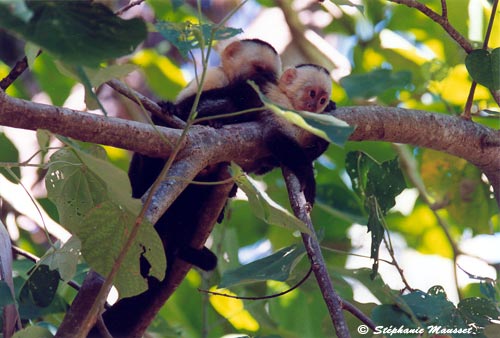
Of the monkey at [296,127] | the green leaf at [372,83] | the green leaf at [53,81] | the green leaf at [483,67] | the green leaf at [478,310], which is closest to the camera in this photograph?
the green leaf at [478,310]

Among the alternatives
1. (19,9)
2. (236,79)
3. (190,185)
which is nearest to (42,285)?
(190,185)

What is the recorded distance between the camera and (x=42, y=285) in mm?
2082

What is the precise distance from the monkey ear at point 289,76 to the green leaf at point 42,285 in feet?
5.73

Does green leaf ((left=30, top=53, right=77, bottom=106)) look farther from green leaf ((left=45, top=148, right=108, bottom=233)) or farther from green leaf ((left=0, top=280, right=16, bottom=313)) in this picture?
green leaf ((left=0, top=280, right=16, bottom=313))

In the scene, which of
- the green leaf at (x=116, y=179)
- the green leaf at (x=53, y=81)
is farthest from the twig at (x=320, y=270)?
the green leaf at (x=53, y=81)

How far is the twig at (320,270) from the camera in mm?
1683

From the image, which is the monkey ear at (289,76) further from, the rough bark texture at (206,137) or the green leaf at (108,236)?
the green leaf at (108,236)

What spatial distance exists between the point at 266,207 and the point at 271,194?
216cm

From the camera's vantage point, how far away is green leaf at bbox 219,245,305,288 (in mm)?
2152

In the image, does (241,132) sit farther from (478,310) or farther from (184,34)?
Answer: (478,310)

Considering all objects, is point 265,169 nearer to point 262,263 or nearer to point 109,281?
point 262,263

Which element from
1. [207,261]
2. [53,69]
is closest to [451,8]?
[207,261]

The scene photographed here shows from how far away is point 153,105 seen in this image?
7.57 ft

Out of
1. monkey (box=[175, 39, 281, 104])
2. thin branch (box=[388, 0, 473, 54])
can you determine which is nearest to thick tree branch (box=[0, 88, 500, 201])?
thin branch (box=[388, 0, 473, 54])
